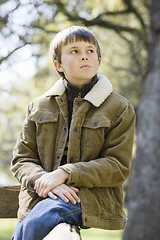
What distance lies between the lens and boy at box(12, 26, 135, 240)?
2.07 meters

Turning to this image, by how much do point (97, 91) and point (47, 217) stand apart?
32.0 inches

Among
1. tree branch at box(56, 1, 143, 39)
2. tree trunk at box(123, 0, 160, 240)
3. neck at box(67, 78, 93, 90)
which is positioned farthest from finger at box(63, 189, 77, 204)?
tree branch at box(56, 1, 143, 39)

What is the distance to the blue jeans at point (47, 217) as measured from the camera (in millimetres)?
1867

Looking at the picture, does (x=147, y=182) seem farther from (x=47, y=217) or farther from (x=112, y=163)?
(x=47, y=217)

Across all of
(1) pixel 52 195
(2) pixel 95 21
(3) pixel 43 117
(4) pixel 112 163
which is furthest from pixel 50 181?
(2) pixel 95 21

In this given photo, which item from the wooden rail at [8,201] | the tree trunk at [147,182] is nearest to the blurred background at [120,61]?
the tree trunk at [147,182]

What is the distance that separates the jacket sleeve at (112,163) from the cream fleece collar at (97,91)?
14 centimetres

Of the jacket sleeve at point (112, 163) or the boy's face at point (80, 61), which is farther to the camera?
the boy's face at point (80, 61)

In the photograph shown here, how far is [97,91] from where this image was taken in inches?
93.1

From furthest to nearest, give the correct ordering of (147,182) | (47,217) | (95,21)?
(95,21)
(147,182)
(47,217)

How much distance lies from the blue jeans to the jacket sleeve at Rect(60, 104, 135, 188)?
0.17m

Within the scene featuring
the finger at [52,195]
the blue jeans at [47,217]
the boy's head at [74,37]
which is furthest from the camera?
the boy's head at [74,37]

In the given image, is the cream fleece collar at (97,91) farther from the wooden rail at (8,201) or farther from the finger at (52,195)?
the wooden rail at (8,201)

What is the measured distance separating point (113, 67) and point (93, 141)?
42.8 feet
